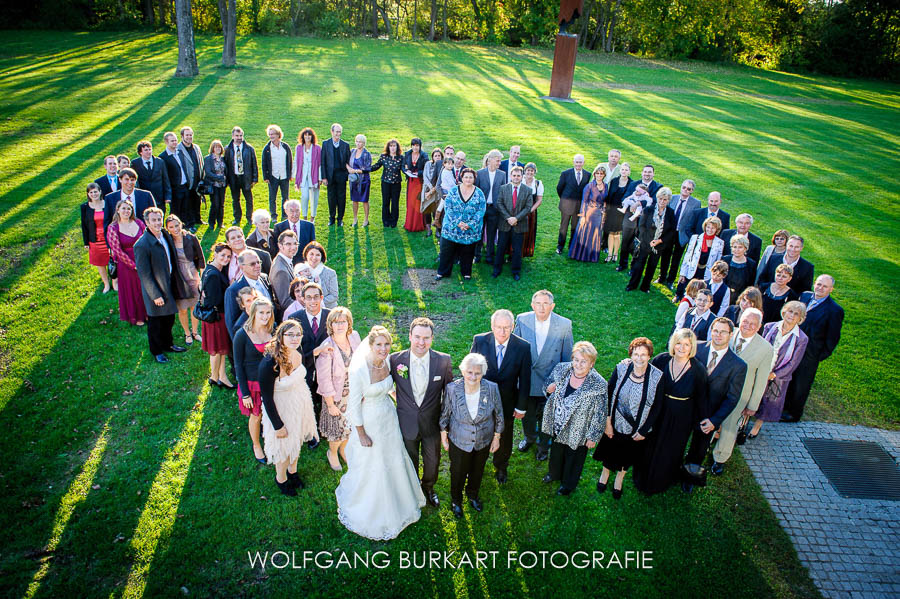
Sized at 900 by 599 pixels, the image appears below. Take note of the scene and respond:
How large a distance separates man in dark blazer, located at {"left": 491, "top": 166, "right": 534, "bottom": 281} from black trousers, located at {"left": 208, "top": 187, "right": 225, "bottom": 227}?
620cm

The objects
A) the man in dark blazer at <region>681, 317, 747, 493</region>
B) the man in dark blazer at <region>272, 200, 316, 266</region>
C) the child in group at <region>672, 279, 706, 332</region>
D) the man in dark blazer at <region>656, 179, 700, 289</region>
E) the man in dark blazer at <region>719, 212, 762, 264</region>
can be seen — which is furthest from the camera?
the man in dark blazer at <region>656, 179, 700, 289</region>

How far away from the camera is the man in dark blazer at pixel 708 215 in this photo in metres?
9.09

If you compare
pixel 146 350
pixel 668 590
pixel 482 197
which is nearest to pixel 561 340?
pixel 668 590

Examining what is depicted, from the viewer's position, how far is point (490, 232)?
34.2 feet

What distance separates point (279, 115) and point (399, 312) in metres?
15.4

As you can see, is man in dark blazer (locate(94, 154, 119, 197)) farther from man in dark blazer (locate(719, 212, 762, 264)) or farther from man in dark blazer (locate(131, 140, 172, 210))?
man in dark blazer (locate(719, 212, 762, 264))

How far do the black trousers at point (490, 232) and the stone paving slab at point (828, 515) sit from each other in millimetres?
5767

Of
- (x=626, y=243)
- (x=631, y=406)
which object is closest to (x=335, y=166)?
(x=626, y=243)

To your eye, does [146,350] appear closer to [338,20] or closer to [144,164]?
[144,164]

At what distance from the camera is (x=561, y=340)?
562 centimetres

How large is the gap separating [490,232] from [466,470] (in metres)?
6.18

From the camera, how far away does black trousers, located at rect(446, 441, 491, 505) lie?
16.4 ft

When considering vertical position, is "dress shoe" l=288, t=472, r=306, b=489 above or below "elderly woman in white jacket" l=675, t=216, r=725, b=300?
below

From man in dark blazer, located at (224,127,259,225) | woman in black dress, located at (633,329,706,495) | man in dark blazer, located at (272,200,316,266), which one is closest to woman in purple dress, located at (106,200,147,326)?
man in dark blazer, located at (272,200,316,266)
